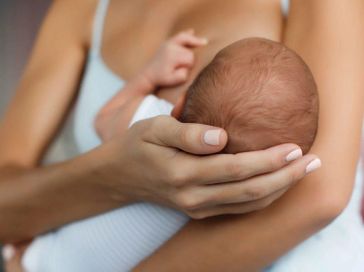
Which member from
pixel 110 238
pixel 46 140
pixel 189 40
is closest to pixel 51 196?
pixel 110 238

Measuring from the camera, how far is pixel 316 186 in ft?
2.11

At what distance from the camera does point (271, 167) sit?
0.56 m

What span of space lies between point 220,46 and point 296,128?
0.84 feet

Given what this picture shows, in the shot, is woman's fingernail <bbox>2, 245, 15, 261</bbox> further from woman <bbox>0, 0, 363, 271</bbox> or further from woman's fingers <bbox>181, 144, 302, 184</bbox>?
woman's fingers <bbox>181, 144, 302, 184</bbox>

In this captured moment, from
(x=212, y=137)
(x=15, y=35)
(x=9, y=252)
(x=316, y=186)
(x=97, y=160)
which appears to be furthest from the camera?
(x=15, y=35)

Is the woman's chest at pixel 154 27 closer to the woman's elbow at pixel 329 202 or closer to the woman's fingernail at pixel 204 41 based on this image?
Result: the woman's fingernail at pixel 204 41

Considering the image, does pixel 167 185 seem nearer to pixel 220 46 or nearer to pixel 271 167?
pixel 271 167

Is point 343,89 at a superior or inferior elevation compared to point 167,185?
superior

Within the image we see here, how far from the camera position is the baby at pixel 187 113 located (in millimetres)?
606

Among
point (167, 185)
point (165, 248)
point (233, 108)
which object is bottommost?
point (165, 248)

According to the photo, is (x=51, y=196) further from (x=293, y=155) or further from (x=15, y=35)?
(x=15, y=35)

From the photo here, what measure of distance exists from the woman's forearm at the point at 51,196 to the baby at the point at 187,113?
0.02m

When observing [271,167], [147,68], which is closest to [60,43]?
[147,68]

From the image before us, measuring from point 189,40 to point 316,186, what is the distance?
338mm
